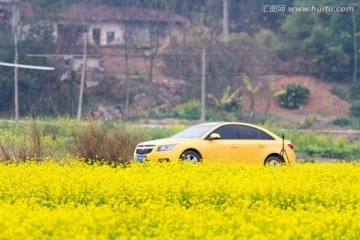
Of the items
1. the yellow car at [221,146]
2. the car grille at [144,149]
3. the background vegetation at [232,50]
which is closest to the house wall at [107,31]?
the background vegetation at [232,50]

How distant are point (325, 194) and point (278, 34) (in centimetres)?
5781

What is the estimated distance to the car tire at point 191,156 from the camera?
22.4 metres

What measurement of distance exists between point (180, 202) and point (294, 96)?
46.3 m

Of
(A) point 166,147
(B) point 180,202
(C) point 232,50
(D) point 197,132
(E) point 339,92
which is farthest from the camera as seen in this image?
(C) point 232,50

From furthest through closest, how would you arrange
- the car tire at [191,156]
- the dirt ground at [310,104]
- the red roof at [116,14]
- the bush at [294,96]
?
1. the red roof at [116,14]
2. the bush at [294,96]
3. the dirt ground at [310,104]
4. the car tire at [191,156]

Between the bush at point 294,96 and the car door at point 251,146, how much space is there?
37.2 m

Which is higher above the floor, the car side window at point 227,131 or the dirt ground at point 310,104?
the car side window at point 227,131

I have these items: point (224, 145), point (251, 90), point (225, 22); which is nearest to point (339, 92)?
point (251, 90)

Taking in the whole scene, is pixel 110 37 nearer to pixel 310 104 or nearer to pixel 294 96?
pixel 294 96

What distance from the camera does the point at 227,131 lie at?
77.3ft

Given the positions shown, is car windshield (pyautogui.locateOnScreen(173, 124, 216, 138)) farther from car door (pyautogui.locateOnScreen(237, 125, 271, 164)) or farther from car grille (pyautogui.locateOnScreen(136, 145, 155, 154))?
car grille (pyautogui.locateOnScreen(136, 145, 155, 154))

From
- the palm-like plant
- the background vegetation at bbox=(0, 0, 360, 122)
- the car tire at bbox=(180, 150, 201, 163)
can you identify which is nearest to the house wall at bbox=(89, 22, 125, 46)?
the background vegetation at bbox=(0, 0, 360, 122)

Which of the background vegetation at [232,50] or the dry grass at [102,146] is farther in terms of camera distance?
the background vegetation at [232,50]

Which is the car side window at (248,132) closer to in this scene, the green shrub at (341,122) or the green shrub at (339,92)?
the green shrub at (341,122)
